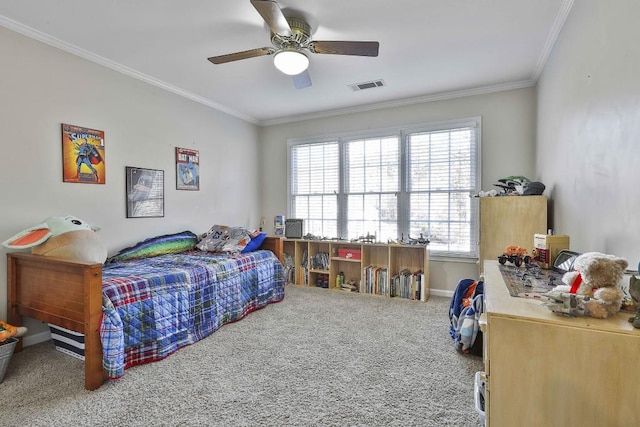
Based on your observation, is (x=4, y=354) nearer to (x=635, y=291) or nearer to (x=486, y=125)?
(x=635, y=291)

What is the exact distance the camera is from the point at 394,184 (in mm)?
4320

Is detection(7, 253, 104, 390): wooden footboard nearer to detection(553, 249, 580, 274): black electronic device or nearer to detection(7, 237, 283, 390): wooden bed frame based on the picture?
detection(7, 237, 283, 390): wooden bed frame

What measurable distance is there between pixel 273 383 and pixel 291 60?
2347 mm

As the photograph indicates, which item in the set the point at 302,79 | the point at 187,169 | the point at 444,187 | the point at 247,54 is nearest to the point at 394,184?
the point at 444,187

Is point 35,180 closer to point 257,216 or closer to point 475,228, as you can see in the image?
point 257,216

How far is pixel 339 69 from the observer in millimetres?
3318

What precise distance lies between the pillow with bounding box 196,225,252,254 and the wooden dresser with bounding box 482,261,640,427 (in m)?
2.98

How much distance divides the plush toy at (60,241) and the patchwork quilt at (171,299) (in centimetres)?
22

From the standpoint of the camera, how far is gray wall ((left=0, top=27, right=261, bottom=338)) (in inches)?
99.0

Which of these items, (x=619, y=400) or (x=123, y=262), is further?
(x=123, y=262)

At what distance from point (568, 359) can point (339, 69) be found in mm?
3116

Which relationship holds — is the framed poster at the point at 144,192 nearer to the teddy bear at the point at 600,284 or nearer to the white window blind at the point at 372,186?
the white window blind at the point at 372,186

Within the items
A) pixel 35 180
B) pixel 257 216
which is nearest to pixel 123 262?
pixel 35 180

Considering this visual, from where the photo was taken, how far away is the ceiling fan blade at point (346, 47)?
2.28m
